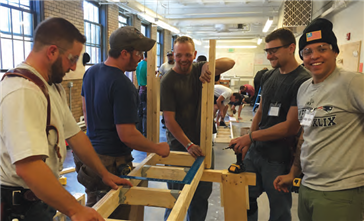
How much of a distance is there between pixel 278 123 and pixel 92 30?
5.95m

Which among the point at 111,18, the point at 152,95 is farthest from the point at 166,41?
the point at 152,95

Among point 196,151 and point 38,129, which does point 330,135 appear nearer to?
point 196,151

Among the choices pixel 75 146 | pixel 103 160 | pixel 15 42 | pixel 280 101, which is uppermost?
pixel 15 42

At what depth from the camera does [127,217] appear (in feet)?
5.57

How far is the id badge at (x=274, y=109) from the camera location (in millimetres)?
1728

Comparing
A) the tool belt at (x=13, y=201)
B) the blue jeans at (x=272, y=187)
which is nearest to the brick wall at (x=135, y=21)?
the blue jeans at (x=272, y=187)

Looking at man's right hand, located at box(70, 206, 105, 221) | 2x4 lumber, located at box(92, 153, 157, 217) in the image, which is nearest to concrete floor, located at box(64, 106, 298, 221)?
2x4 lumber, located at box(92, 153, 157, 217)

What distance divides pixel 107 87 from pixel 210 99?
0.67 metres

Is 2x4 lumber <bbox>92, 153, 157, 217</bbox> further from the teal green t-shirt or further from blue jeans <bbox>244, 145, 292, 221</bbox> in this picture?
the teal green t-shirt

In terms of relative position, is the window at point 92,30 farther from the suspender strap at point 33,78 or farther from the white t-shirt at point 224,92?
the suspender strap at point 33,78

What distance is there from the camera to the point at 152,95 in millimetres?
2018

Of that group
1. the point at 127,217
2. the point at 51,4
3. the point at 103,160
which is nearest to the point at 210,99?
the point at 103,160

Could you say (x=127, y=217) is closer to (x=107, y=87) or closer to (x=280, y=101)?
(x=107, y=87)

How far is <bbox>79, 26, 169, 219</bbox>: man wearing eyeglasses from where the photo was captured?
1485mm
